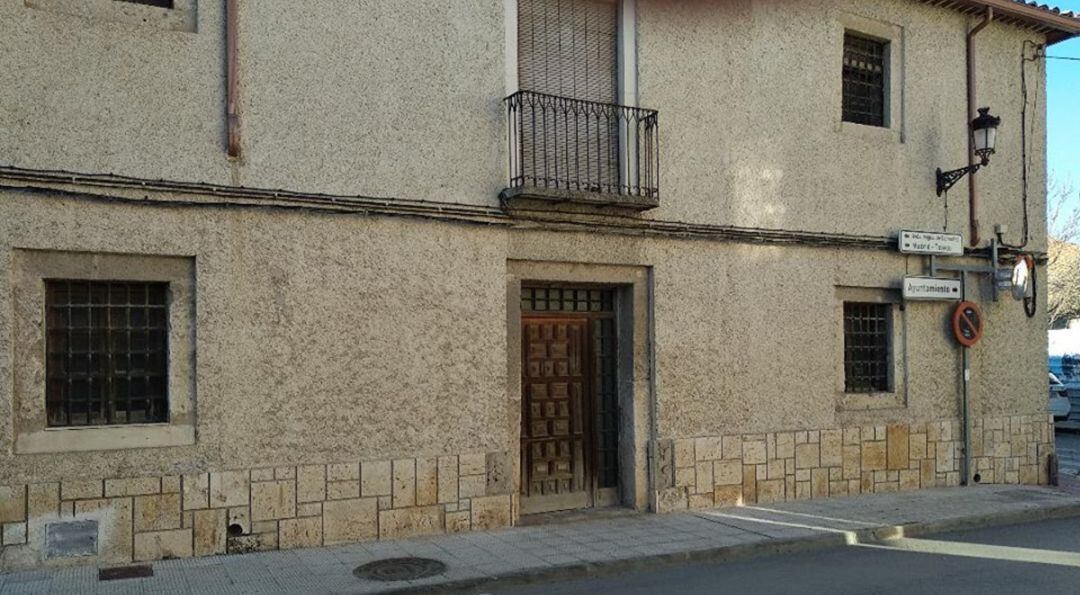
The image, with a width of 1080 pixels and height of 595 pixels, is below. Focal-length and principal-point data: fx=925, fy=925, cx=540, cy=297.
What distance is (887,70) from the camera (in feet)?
38.2

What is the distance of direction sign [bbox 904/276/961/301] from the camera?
11.3 meters

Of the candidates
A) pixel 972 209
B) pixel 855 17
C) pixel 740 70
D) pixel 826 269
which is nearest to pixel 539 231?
pixel 740 70

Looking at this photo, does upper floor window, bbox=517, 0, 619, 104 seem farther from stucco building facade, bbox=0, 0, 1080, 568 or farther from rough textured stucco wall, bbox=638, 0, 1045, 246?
rough textured stucco wall, bbox=638, 0, 1045, 246

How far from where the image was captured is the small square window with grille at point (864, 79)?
1145 centimetres

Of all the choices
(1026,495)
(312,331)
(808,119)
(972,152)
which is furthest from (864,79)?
(312,331)

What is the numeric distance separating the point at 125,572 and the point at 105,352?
1.69 meters

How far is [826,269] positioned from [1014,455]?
4122 mm

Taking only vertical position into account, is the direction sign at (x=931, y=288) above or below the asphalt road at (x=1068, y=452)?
above

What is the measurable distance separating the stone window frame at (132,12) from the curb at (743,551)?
478 cm

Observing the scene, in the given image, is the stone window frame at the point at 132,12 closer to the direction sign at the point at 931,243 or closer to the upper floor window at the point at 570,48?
the upper floor window at the point at 570,48

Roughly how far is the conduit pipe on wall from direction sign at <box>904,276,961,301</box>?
7984 millimetres

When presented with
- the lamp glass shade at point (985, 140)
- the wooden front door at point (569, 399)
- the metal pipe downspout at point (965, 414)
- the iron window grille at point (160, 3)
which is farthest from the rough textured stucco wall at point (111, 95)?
the metal pipe downspout at point (965, 414)

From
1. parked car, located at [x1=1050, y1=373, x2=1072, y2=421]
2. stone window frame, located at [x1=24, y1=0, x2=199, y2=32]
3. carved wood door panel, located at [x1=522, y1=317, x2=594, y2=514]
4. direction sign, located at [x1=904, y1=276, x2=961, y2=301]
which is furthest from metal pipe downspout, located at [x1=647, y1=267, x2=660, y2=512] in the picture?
parked car, located at [x1=1050, y1=373, x2=1072, y2=421]

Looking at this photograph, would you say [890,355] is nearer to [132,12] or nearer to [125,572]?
[125,572]
